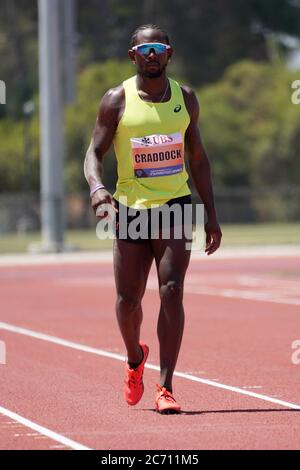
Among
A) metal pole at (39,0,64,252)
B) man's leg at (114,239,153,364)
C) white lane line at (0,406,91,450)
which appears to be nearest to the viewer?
white lane line at (0,406,91,450)

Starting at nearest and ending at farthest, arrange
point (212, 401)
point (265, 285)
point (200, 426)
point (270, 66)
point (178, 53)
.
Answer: point (200, 426) < point (212, 401) < point (265, 285) < point (270, 66) < point (178, 53)

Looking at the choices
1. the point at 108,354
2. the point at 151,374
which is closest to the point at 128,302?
Answer: the point at 151,374

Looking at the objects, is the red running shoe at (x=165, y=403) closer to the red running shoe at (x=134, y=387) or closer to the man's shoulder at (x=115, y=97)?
the red running shoe at (x=134, y=387)

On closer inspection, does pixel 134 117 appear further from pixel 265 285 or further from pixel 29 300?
pixel 265 285

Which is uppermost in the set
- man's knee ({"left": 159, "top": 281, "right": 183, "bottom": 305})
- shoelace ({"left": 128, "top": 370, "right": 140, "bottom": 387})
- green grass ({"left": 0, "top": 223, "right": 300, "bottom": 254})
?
man's knee ({"left": 159, "top": 281, "right": 183, "bottom": 305})

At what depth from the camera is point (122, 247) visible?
8.36 meters

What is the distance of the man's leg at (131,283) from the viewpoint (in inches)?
329

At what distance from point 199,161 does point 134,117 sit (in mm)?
587

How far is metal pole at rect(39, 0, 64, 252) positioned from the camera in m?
33.3

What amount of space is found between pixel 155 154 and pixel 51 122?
25834mm

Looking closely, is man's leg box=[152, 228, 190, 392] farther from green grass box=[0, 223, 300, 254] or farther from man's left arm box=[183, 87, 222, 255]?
green grass box=[0, 223, 300, 254]

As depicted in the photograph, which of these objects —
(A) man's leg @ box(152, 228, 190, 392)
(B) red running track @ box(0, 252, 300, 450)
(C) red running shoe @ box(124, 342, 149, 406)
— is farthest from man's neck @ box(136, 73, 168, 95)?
(B) red running track @ box(0, 252, 300, 450)

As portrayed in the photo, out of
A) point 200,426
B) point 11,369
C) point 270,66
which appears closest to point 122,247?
point 200,426

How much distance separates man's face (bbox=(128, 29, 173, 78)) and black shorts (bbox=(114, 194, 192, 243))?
33.3 inches
